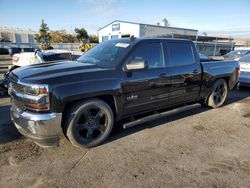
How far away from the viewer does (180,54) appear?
4.92 metres

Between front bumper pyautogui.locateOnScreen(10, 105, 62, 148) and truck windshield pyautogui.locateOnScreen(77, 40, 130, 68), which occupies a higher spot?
truck windshield pyautogui.locateOnScreen(77, 40, 130, 68)

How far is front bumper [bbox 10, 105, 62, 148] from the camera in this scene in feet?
10.6

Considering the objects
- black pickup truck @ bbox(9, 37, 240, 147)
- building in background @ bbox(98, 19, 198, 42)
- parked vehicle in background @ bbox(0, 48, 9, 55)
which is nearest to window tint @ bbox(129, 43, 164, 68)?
black pickup truck @ bbox(9, 37, 240, 147)

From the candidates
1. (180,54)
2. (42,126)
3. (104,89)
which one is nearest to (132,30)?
(180,54)

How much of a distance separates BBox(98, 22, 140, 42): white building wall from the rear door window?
89.4ft

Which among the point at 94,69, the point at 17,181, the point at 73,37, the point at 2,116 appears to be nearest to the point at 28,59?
the point at 2,116

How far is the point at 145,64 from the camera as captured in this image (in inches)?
163

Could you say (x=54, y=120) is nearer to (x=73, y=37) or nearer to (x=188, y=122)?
(x=188, y=122)

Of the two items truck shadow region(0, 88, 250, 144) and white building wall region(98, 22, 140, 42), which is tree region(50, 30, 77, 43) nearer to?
white building wall region(98, 22, 140, 42)

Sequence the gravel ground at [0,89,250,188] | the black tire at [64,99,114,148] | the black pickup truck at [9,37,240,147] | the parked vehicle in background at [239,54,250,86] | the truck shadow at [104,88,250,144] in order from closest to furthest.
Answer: the gravel ground at [0,89,250,188] → the black pickup truck at [9,37,240,147] → the black tire at [64,99,114,148] → the truck shadow at [104,88,250,144] → the parked vehicle in background at [239,54,250,86]

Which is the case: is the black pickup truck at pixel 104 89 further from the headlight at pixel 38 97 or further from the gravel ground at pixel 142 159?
the gravel ground at pixel 142 159

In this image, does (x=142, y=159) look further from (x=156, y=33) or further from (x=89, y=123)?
(x=156, y=33)

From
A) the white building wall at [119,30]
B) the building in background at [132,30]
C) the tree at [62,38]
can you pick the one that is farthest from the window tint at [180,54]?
the tree at [62,38]

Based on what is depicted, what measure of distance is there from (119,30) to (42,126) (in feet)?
110
